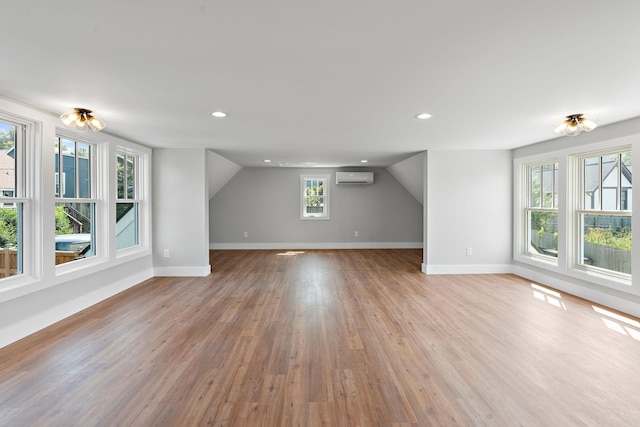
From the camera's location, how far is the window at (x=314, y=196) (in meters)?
8.05

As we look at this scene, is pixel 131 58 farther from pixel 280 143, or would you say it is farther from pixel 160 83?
pixel 280 143

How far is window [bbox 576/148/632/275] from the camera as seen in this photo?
3461 mm

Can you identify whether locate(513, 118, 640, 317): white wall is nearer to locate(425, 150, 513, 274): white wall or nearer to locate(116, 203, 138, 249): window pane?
locate(425, 150, 513, 274): white wall

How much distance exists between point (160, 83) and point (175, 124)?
130cm

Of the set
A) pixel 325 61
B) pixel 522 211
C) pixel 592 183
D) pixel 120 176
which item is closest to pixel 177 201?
pixel 120 176

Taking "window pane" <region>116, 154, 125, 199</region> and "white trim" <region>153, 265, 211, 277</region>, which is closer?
"window pane" <region>116, 154, 125, 199</region>

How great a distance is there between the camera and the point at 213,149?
5.13m

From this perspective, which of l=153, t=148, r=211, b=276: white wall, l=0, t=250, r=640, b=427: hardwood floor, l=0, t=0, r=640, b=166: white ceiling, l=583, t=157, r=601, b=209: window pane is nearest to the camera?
l=0, t=0, r=640, b=166: white ceiling

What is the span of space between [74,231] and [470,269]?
571 cm

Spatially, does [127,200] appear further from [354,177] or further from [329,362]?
[354,177]

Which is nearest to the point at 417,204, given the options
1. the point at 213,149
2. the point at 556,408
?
the point at 213,149

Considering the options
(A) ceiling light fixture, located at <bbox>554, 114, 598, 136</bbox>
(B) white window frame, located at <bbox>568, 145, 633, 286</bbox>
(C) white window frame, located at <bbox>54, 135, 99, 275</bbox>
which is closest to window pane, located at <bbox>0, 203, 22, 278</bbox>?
(C) white window frame, located at <bbox>54, 135, 99, 275</bbox>

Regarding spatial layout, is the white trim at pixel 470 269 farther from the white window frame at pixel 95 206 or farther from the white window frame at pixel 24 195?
the white window frame at pixel 24 195

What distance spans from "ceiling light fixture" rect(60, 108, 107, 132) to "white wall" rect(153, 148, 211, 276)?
193cm
